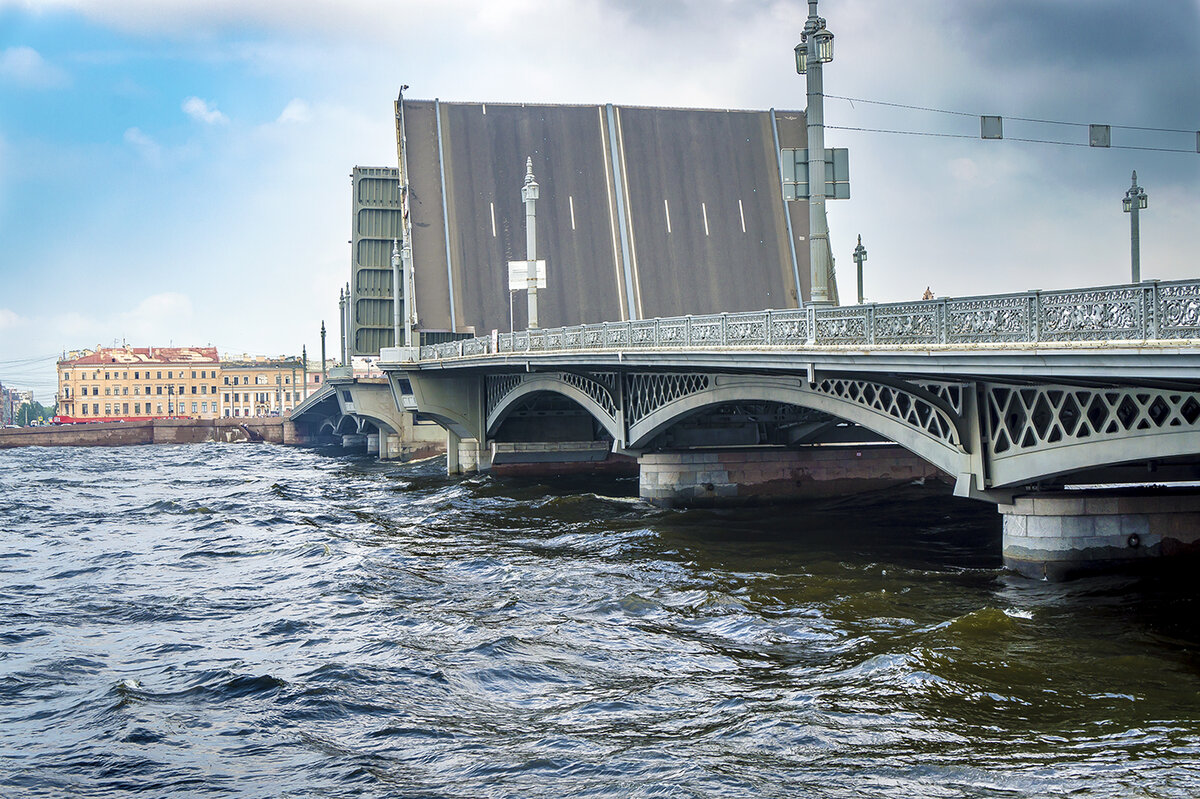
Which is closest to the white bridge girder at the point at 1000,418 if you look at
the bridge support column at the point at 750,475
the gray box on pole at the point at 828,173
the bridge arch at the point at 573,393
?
the gray box on pole at the point at 828,173

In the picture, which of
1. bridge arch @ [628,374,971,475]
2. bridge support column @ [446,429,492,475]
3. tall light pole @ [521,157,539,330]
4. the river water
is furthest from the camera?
bridge support column @ [446,429,492,475]

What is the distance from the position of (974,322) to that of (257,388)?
9041 centimetres

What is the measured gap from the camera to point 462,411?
3080 centimetres

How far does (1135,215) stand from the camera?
1627 cm

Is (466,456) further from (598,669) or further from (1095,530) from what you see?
(598,669)

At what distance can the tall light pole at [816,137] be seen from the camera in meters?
11.7

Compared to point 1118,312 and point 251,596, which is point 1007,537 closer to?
→ point 1118,312

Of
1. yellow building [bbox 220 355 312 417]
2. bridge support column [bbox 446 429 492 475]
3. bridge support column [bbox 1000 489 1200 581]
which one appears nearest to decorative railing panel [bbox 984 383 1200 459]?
bridge support column [bbox 1000 489 1200 581]

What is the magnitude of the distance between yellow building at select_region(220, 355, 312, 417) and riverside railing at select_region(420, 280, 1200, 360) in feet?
270

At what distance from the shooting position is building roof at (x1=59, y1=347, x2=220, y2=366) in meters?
90.3

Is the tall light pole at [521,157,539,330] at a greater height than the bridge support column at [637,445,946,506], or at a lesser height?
greater

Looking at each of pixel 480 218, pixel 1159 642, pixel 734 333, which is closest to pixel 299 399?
pixel 480 218

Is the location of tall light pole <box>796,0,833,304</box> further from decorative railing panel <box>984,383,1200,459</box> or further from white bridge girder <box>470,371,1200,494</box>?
decorative railing panel <box>984,383,1200,459</box>

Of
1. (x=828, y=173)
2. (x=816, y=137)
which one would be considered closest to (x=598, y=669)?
(x=816, y=137)
